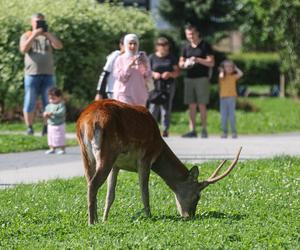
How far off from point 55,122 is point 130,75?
6.20 feet

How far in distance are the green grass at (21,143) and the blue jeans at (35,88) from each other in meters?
0.97

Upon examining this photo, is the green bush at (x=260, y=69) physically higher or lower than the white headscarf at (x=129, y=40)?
lower

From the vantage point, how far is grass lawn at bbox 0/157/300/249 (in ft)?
26.9

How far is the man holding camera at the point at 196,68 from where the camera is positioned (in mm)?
17766

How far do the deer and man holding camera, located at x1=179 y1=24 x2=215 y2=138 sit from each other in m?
8.03

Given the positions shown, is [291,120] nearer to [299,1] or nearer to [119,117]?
[299,1]

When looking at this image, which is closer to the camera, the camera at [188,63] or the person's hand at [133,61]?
the person's hand at [133,61]

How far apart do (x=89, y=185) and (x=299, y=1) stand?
874 inches

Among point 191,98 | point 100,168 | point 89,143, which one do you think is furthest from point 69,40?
point 100,168

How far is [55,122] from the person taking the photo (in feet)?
49.8

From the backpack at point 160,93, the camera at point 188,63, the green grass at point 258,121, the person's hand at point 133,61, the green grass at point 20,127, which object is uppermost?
the person's hand at point 133,61

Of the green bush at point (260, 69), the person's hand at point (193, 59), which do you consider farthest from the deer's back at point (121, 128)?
the green bush at point (260, 69)

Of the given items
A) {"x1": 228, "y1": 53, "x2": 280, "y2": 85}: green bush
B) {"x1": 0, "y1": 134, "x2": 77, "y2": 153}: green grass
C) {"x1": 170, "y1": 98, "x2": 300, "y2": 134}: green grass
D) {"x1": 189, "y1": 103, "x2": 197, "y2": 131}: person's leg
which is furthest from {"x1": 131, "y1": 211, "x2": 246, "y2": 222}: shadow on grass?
{"x1": 228, "y1": 53, "x2": 280, "y2": 85}: green bush

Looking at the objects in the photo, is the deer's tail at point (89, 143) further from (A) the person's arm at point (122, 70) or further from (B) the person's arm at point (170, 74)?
(B) the person's arm at point (170, 74)
